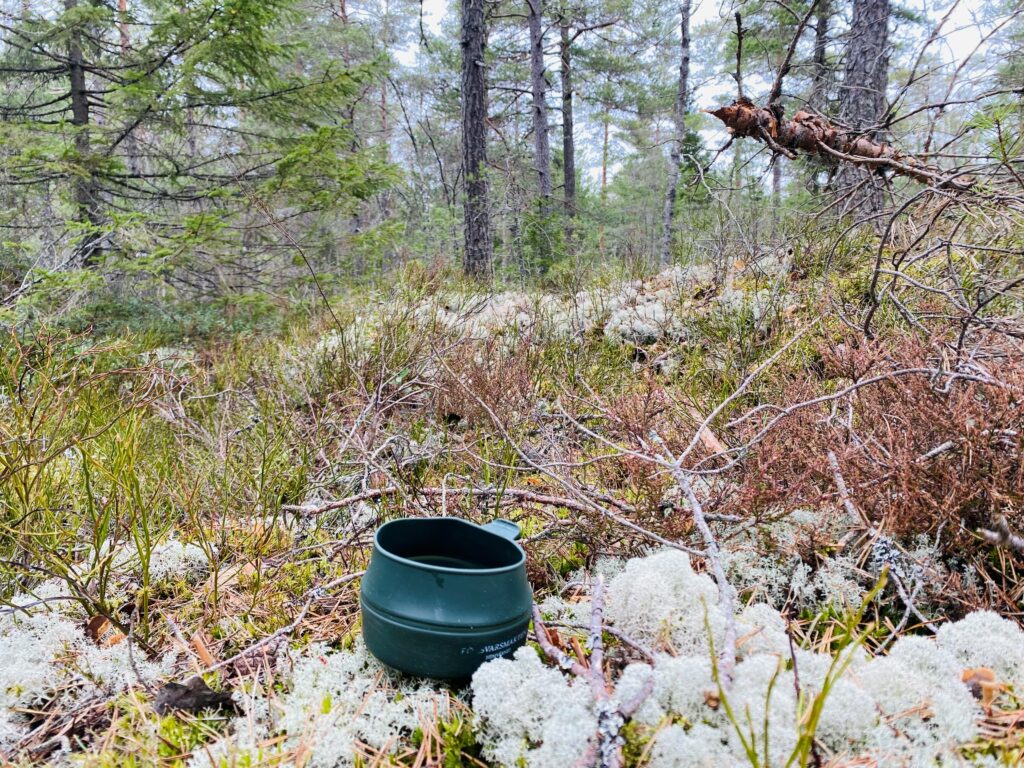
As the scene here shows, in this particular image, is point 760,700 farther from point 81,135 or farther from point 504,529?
point 81,135

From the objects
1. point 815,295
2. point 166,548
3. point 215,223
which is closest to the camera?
point 166,548

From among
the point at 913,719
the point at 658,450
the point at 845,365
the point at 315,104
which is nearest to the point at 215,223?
the point at 315,104

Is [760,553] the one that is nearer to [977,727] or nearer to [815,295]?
[977,727]

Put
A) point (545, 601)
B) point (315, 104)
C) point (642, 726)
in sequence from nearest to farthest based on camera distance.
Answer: point (642, 726), point (545, 601), point (315, 104)

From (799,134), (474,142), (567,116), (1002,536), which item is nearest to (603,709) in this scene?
(1002,536)

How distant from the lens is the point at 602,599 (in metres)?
1.13

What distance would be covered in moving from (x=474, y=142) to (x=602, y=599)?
690 cm

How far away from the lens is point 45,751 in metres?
0.99

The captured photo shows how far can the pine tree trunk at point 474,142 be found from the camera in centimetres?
673

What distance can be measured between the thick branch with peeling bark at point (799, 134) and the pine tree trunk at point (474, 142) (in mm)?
4315

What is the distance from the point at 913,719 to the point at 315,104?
309 inches

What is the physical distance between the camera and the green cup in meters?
0.99

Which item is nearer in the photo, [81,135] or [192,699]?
[192,699]

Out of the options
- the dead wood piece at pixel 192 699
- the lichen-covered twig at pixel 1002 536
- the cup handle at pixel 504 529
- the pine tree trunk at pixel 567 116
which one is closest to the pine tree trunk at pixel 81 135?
the dead wood piece at pixel 192 699
